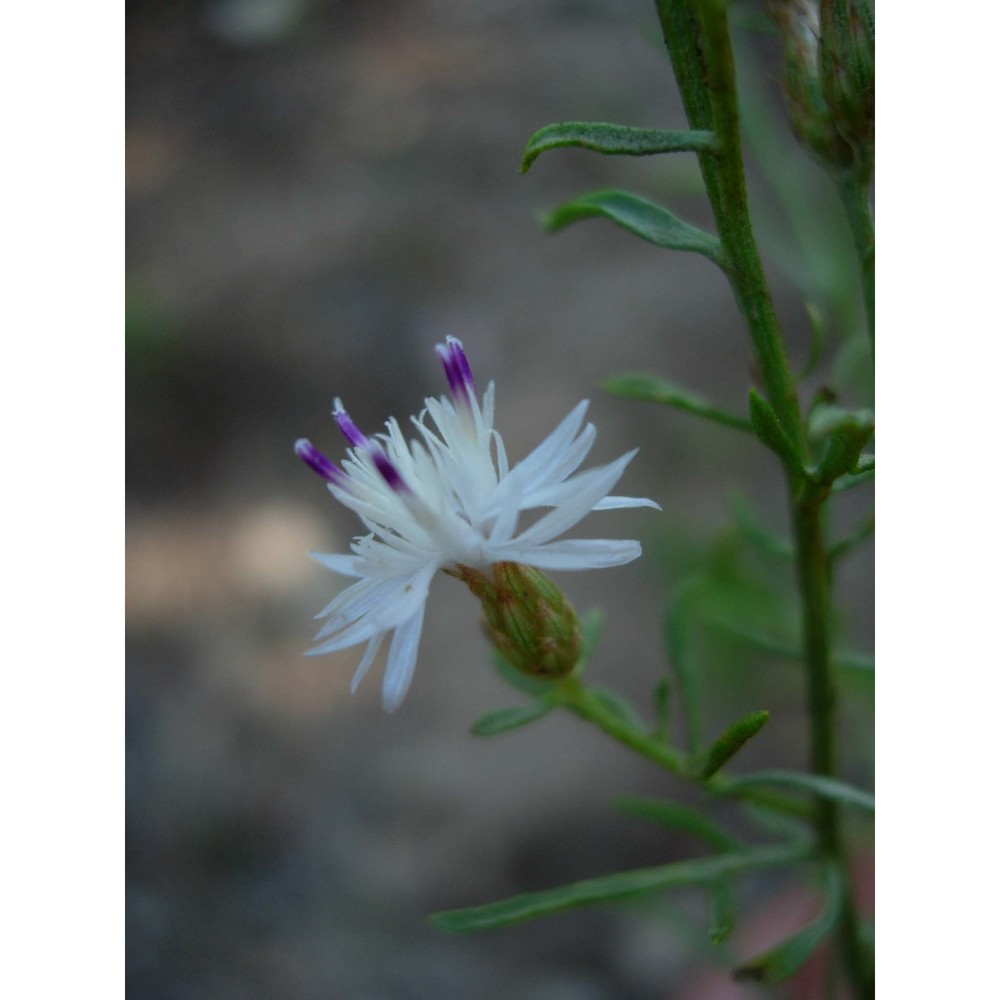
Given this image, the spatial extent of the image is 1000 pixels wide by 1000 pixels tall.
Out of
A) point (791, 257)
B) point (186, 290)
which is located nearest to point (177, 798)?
point (186, 290)

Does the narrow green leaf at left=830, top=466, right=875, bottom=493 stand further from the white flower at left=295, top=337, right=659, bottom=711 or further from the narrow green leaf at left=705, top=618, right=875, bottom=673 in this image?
the narrow green leaf at left=705, top=618, right=875, bottom=673

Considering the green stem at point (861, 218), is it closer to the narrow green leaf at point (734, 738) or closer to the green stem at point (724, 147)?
the green stem at point (724, 147)

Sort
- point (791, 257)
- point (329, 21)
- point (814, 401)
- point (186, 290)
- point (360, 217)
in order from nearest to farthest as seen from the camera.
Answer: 1. point (814, 401)
2. point (791, 257)
3. point (329, 21)
4. point (186, 290)
5. point (360, 217)

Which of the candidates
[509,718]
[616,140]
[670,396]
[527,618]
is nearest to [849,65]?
[616,140]

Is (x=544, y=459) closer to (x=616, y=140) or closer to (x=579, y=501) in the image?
(x=579, y=501)

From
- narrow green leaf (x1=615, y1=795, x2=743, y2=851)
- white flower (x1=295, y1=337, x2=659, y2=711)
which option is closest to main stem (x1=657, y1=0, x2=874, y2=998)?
white flower (x1=295, y1=337, x2=659, y2=711)
